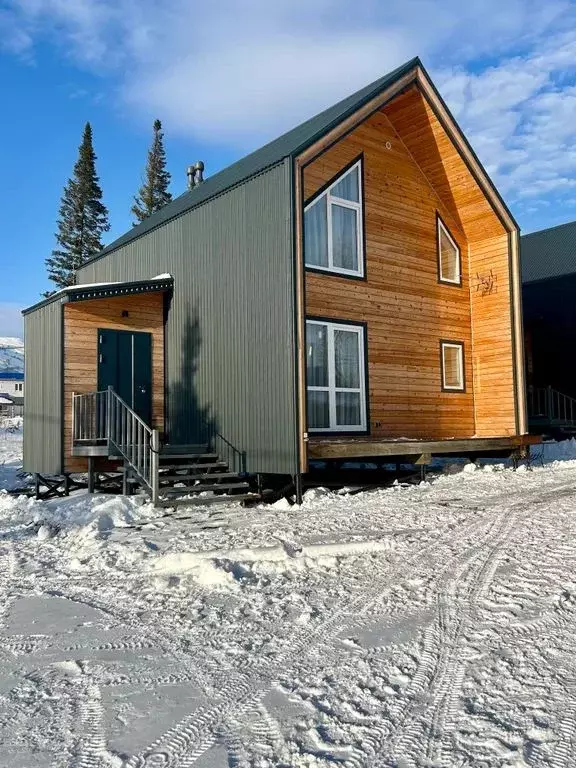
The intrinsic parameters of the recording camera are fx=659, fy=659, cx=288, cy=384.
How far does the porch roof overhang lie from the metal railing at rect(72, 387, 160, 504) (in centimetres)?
172

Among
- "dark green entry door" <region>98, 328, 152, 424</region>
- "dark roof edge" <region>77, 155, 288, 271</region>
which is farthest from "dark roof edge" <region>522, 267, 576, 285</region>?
"dark green entry door" <region>98, 328, 152, 424</region>

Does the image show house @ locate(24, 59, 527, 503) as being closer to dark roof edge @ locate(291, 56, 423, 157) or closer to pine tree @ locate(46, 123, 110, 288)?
dark roof edge @ locate(291, 56, 423, 157)

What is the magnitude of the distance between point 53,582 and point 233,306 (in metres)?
6.48

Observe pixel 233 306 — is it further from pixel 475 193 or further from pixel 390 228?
pixel 475 193

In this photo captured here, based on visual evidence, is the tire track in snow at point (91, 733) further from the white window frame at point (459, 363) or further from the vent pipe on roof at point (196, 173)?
the vent pipe on roof at point (196, 173)

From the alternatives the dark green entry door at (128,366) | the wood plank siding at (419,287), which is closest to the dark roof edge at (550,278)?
the wood plank siding at (419,287)

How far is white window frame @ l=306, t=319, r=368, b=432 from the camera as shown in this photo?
36.4 ft

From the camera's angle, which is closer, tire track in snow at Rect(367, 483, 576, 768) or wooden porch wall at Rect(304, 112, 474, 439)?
tire track in snow at Rect(367, 483, 576, 768)

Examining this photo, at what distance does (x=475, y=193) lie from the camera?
13.5 m

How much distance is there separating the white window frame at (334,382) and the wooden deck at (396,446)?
187 millimetres

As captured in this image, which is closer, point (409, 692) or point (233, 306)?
point (409, 692)

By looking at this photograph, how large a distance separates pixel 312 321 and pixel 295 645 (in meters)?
7.57

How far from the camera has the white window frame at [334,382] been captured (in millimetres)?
11102

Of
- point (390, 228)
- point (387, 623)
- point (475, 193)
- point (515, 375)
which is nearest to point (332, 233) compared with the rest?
point (390, 228)
